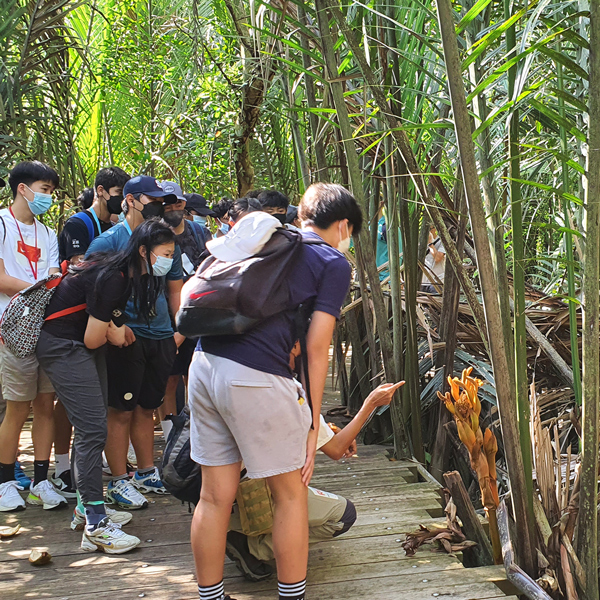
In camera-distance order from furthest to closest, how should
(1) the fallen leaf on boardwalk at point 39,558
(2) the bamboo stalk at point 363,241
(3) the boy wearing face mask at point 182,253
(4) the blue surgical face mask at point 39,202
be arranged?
(3) the boy wearing face mask at point 182,253 → (4) the blue surgical face mask at point 39,202 → (2) the bamboo stalk at point 363,241 → (1) the fallen leaf on boardwalk at point 39,558

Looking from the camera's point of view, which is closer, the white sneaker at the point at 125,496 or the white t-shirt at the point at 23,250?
the white sneaker at the point at 125,496

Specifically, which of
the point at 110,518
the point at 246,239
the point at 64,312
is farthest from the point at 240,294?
the point at 110,518

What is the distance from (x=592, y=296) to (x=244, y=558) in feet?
4.87

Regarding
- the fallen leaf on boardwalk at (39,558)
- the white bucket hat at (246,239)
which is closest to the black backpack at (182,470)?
the fallen leaf on boardwalk at (39,558)

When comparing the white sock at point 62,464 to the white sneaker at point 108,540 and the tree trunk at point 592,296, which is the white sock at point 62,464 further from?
the tree trunk at point 592,296

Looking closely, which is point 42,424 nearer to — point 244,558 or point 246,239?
point 244,558

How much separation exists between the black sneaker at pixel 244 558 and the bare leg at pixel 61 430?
139 cm

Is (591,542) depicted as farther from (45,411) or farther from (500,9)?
(45,411)

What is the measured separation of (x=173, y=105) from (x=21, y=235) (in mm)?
4796

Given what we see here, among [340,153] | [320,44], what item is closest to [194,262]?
[340,153]

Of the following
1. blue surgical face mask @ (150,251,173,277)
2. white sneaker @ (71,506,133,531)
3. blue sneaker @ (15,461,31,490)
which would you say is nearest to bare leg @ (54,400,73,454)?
blue sneaker @ (15,461,31,490)

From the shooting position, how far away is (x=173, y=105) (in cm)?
805

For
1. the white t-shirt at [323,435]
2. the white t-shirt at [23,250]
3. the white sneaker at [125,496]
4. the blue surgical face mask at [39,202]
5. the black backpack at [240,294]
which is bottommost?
the white sneaker at [125,496]

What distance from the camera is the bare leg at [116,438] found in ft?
11.3
